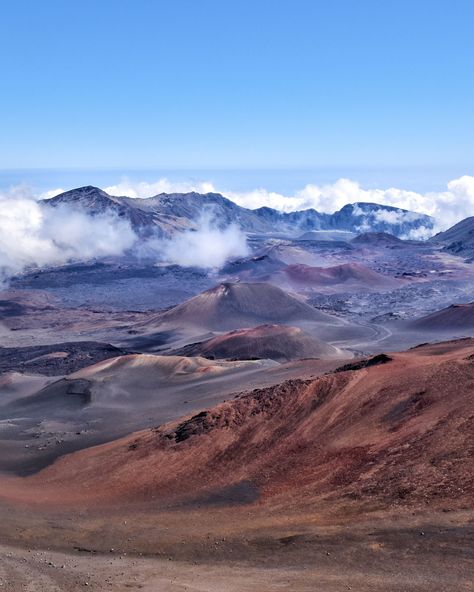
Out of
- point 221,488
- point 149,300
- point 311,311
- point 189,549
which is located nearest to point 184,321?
point 311,311

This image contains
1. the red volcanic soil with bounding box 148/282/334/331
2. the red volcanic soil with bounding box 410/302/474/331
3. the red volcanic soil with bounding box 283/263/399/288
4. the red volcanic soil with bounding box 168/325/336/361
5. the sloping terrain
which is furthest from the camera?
the red volcanic soil with bounding box 283/263/399/288

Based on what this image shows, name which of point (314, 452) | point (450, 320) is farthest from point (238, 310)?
point (314, 452)

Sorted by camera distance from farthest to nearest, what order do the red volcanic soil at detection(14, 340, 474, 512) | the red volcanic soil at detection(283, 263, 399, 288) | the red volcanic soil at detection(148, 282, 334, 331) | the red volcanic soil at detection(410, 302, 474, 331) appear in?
the red volcanic soil at detection(283, 263, 399, 288)
the red volcanic soil at detection(148, 282, 334, 331)
the red volcanic soil at detection(410, 302, 474, 331)
the red volcanic soil at detection(14, 340, 474, 512)

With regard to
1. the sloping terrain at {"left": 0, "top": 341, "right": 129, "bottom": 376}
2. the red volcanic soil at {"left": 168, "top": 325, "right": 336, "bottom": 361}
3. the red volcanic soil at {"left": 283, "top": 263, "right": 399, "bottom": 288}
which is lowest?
the sloping terrain at {"left": 0, "top": 341, "right": 129, "bottom": 376}

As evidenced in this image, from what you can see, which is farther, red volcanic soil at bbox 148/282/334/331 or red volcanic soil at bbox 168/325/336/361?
red volcanic soil at bbox 148/282/334/331

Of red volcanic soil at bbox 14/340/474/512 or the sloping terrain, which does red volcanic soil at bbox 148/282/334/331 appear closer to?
the sloping terrain

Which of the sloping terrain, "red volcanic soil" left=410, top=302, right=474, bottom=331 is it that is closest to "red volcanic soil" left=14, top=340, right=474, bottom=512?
the sloping terrain

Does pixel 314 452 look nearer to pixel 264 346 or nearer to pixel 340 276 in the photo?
pixel 264 346

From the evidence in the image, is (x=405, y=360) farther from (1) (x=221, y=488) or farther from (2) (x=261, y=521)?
(2) (x=261, y=521)
